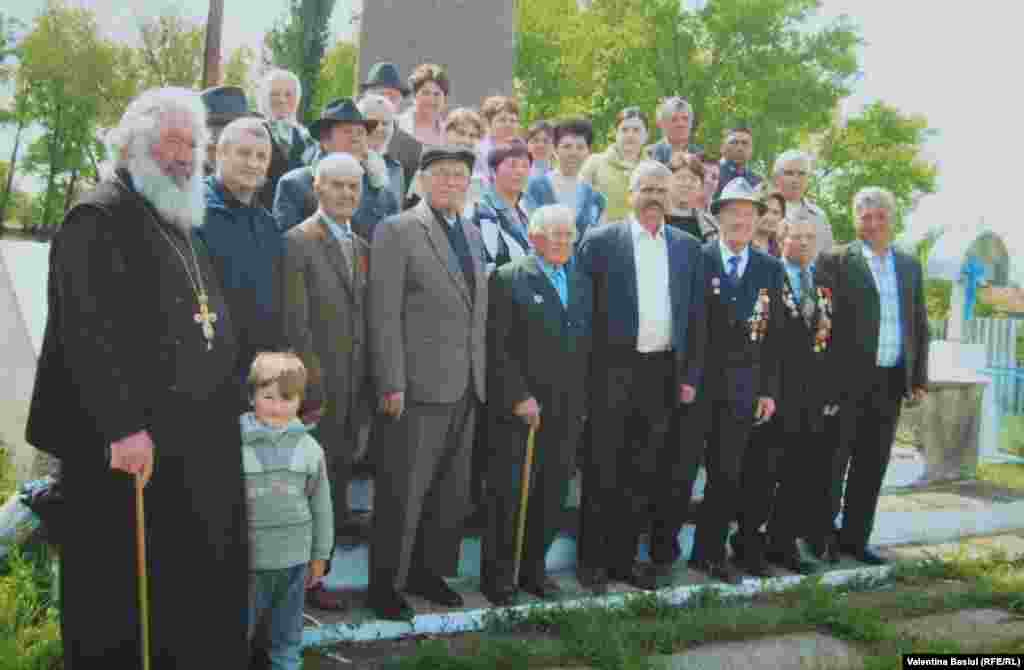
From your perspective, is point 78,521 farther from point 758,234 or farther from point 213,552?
point 758,234

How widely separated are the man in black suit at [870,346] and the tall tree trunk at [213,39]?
1192 centimetres

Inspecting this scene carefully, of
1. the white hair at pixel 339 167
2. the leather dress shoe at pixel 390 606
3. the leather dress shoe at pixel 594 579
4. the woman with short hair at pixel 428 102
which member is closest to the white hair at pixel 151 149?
the white hair at pixel 339 167

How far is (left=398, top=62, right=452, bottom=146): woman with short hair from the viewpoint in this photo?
638cm

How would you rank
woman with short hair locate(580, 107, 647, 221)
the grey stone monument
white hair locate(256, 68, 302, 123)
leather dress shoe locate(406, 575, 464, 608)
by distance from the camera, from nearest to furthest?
leather dress shoe locate(406, 575, 464, 608)
white hair locate(256, 68, 302, 123)
woman with short hair locate(580, 107, 647, 221)
the grey stone monument

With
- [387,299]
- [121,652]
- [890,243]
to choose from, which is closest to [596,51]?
[890,243]

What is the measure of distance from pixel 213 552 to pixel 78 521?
432mm

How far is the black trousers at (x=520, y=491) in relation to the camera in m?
4.54

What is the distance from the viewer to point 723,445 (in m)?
5.22

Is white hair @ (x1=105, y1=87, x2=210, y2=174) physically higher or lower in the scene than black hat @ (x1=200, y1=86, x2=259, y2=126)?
lower

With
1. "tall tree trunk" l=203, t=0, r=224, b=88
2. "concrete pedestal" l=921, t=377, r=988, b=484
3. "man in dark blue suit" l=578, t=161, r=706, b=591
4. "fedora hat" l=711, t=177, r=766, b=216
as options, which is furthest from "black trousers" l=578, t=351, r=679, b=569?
"tall tree trunk" l=203, t=0, r=224, b=88

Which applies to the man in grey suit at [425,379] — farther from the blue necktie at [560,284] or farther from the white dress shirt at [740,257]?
the white dress shirt at [740,257]

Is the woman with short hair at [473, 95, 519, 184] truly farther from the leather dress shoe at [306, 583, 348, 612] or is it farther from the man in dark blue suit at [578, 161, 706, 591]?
the leather dress shoe at [306, 583, 348, 612]

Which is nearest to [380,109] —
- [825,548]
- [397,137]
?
[397,137]

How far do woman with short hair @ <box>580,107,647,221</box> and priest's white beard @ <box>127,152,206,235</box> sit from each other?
3.55 metres
